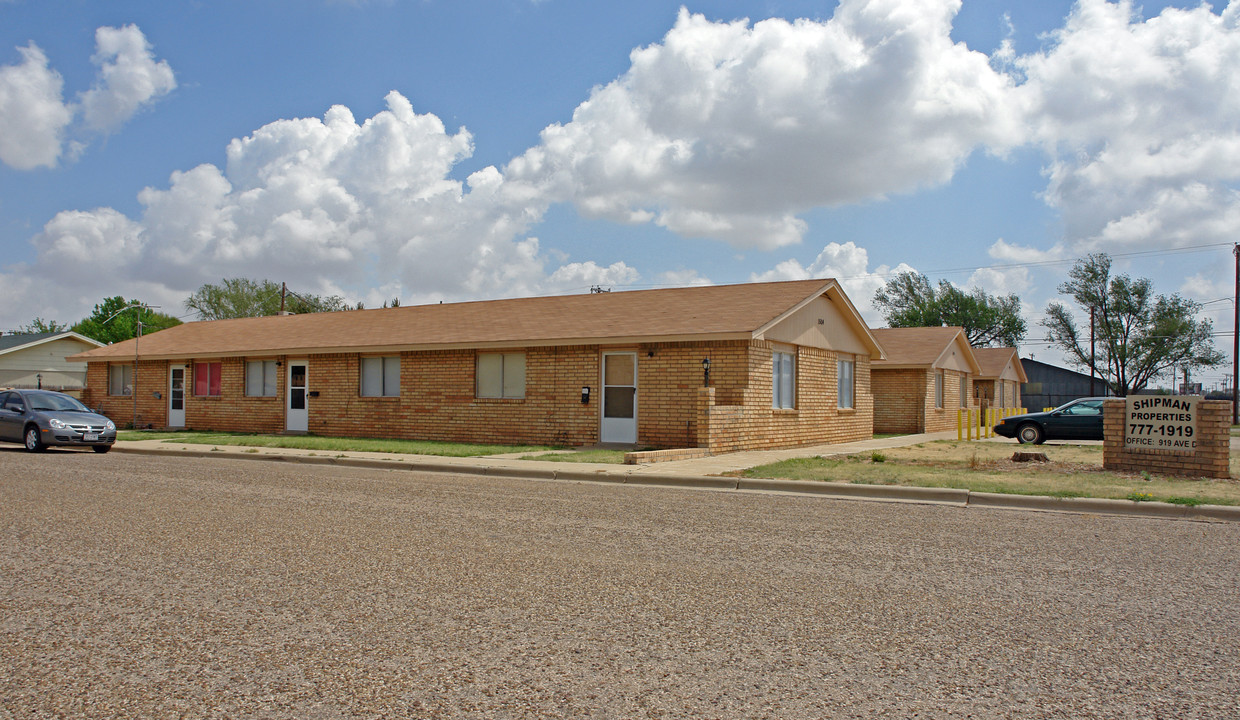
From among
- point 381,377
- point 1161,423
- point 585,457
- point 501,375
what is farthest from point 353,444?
point 1161,423

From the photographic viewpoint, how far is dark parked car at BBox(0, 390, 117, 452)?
59.9 feet

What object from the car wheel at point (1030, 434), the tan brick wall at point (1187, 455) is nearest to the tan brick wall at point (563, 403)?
the car wheel at point (1030, 434)

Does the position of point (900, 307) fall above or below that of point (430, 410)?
above

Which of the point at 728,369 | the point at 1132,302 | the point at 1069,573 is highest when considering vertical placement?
the point at 1132,302

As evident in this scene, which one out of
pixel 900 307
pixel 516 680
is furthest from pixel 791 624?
pixel 900 307

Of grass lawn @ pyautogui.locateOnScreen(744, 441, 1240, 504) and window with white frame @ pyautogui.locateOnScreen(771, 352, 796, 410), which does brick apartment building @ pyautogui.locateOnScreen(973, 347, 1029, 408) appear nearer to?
window with white frame @ pyautogui.locateOnScreen(771, 352, 796, 410)

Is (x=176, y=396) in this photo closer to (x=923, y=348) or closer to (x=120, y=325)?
(x=923, y=348)

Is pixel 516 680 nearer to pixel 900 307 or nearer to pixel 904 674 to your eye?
pixel 904 674

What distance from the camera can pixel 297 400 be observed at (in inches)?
985

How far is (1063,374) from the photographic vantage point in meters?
66.8

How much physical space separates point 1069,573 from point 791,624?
9.49 ft

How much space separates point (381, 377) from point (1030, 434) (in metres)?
17.8

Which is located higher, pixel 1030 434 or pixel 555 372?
pixel 555 372

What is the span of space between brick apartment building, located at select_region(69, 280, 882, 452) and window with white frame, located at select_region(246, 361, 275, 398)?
5 centimetres
